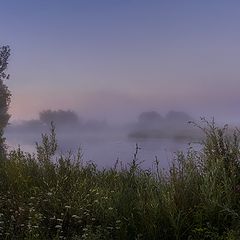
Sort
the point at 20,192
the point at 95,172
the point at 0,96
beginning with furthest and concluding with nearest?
the point at 0,96, the point at 95,172, the point at 20,192

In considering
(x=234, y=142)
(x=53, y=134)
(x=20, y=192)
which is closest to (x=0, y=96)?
(x=53, y=134)

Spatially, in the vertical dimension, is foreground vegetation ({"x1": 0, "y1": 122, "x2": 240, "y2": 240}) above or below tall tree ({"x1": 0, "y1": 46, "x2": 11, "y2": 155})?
below

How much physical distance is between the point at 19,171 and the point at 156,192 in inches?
128

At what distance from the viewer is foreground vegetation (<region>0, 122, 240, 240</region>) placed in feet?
18.6

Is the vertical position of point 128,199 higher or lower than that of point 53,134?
lower

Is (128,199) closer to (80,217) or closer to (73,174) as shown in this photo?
(80,217)

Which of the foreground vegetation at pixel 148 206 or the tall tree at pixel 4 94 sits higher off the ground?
the tall tree at pixel 4 94

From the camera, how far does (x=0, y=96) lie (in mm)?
26750

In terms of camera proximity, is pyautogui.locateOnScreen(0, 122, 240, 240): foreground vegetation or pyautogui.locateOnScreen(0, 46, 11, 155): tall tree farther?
pyautogui.locateOnScreen(0, 46, 11, 155): tall tree

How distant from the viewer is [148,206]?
5.84 m

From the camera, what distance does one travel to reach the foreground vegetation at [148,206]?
5.66 metres

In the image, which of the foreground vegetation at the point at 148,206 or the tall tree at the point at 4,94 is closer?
the foreground vegetation at the point at 148,206

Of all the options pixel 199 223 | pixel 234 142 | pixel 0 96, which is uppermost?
pixel 0 96

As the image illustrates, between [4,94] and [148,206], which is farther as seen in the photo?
[4,94]
